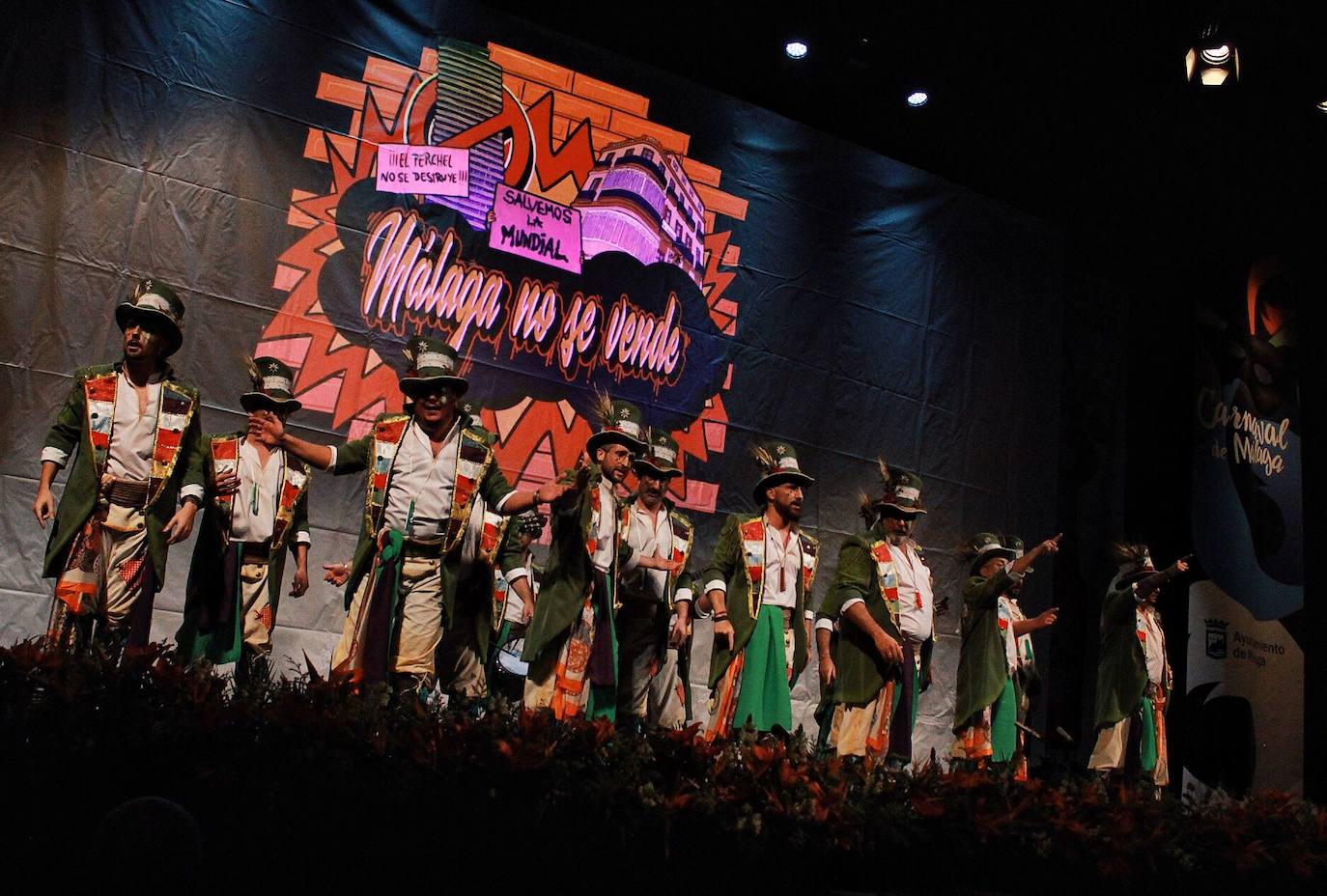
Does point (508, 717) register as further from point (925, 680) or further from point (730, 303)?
point (730, 303)

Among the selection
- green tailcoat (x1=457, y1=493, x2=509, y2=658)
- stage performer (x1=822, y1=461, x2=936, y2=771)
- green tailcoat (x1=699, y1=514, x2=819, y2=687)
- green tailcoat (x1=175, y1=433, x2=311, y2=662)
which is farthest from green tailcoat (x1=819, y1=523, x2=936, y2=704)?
green tailcoat (x1=175, y1=433, x2=311, y2=662)

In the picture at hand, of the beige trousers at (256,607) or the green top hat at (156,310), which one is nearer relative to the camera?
the green top hat at (156,310)

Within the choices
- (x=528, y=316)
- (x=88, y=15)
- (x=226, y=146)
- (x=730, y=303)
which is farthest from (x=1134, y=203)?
(x=88, y=15)

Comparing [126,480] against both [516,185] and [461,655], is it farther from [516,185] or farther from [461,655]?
[516,185]

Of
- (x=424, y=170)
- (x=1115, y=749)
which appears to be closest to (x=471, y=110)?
(x=424, y=170)

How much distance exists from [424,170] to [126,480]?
3520mm

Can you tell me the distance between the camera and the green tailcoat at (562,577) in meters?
5.57

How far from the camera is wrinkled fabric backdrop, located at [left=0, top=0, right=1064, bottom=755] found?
683 cm

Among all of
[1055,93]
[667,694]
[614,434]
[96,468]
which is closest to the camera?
[96,468]

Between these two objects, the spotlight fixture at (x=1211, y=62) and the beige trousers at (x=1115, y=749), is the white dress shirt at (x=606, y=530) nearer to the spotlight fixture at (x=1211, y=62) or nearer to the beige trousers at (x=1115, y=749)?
the spotlight fixture at (x=1211, y=62)

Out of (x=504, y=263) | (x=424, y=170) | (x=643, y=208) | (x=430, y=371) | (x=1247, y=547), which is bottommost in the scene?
(x=430, y=371)

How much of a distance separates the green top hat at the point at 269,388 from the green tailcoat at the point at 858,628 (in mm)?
2939

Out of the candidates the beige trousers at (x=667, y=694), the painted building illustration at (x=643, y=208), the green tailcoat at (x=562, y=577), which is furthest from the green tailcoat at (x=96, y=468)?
the painted building illustration at (x=643, y=208)

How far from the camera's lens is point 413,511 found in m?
4.87
